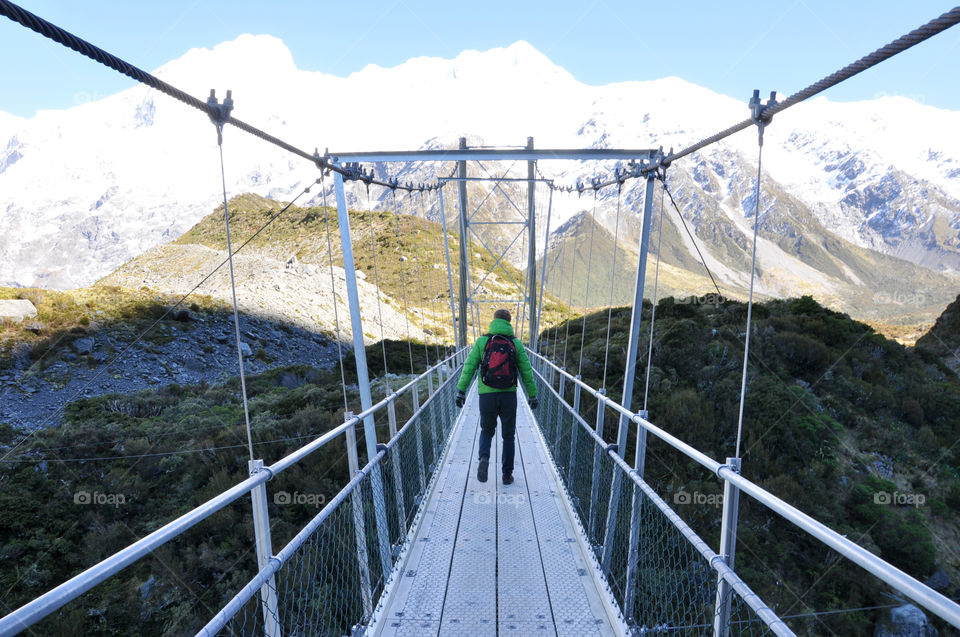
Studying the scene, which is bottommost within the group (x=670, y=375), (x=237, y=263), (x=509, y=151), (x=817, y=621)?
(x=817, y=621)

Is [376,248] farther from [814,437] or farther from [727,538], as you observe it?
[727,538]

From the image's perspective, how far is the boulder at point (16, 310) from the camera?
14172 mm

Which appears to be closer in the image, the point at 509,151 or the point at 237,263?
the point at 509,151

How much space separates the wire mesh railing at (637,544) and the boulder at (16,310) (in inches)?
632

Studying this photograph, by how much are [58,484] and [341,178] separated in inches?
238

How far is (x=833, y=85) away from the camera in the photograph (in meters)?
2.07

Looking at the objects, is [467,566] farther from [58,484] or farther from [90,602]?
[58,484]

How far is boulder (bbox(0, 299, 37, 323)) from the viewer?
46.5 ft

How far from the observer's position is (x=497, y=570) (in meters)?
3.19

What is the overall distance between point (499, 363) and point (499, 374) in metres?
0.09

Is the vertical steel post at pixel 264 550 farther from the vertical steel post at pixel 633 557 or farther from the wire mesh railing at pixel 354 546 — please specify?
the vertical steel post at pixel 633 557

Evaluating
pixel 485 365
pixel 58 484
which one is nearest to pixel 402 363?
pixel 58 484

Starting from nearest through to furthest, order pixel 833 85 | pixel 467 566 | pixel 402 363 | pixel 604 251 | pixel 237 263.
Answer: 1. pixel 833 85
2. pixel 467 566
3. pixel 402 363
4. pixel 237 263
5. pixel 604 251

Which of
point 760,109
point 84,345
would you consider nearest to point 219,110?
point 760,109
